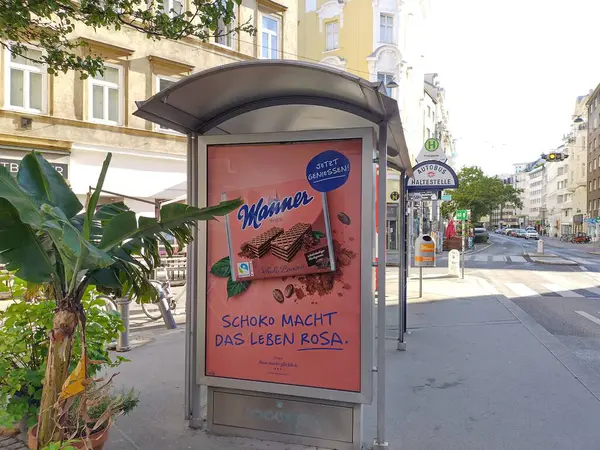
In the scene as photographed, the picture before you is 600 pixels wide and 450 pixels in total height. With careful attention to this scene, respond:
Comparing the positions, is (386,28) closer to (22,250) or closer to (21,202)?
(22,250)

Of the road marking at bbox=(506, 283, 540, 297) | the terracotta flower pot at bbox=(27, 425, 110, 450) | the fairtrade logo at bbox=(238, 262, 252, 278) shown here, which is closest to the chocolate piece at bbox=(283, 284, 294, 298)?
the fairtrade logo at bbox=(238, 262, 252, 278)

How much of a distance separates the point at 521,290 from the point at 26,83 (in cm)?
1572

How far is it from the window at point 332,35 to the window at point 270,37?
10631 mm

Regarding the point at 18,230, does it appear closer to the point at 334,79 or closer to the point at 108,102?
the point at 334,79

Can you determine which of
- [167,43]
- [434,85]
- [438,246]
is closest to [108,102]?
[167,43]

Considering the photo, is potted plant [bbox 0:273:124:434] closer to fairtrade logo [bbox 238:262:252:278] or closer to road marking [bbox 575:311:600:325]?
fairtrade logo [bbox 238:262:252:278]

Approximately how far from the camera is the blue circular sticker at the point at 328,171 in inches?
141

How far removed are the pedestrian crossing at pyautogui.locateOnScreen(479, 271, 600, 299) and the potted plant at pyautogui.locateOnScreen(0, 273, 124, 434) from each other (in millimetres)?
11114

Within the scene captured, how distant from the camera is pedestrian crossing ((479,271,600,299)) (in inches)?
512

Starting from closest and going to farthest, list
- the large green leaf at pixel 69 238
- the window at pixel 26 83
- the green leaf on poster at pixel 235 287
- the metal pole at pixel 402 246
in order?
the large green leaf at pixel 69 238 < the green leaf on poster at pixel 235 287 < the metal pole at pixel 402 246 < the window at pixel 26 83

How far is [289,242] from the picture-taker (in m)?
3.69

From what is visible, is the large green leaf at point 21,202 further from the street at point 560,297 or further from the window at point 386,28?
the window at point 386,28

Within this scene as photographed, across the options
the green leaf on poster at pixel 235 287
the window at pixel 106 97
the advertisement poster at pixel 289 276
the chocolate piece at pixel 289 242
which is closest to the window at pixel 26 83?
the window at pixel 106 97

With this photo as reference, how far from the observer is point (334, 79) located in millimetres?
3271
